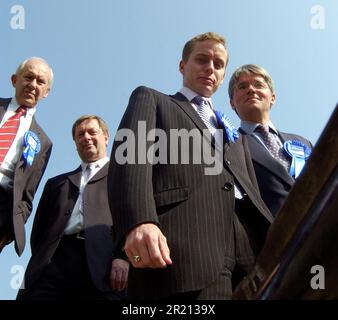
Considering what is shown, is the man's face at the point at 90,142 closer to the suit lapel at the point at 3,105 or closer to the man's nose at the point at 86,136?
the man's nose at the point at 86,136

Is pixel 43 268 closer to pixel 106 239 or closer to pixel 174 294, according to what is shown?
pixel 106 239

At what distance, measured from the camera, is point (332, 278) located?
75 centimetres

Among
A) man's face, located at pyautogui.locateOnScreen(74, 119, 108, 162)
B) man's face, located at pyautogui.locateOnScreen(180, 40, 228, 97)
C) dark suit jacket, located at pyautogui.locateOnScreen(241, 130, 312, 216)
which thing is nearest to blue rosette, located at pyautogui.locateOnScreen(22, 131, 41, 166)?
man's face, located at pyautogui.locateOnScreen(74, 119, 108, 162)

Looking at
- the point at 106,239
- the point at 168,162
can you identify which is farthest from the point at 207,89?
the point at 106,239

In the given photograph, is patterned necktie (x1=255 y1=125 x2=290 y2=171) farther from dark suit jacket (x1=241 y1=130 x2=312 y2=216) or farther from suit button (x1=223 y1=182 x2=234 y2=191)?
suit button (x1=223 y1=182 x2=234 y2=191)

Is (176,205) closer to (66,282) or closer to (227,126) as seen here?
(227,126)

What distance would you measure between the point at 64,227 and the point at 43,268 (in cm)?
28

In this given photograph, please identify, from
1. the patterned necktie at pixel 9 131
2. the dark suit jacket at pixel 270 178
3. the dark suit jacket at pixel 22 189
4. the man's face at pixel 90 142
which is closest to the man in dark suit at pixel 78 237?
the man's face at pixel 90 142

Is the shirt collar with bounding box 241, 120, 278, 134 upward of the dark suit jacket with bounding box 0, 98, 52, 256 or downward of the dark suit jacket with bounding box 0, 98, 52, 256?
upward

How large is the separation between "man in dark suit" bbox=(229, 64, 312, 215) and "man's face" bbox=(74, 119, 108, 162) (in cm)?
93

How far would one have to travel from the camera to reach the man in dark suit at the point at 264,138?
7.48 feet

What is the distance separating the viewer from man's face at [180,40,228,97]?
214 cm

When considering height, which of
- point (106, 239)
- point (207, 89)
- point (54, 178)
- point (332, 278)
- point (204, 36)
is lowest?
point (106, 239)

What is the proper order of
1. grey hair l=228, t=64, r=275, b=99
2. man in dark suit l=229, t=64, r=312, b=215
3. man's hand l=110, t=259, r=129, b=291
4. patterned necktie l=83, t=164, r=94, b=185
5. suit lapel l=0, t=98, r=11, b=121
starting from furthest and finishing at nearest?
1. patterned necktie l=83, t=164, r=94, b=185
2. suit lapel l=0, t=98, r=11, b=121
3. grey hair l=228, t=64, r=275, b=99
4. man's hand l=110, t=259, r=129, b=291
5. man in dark suit l=229, t=64, r=312, b=215
